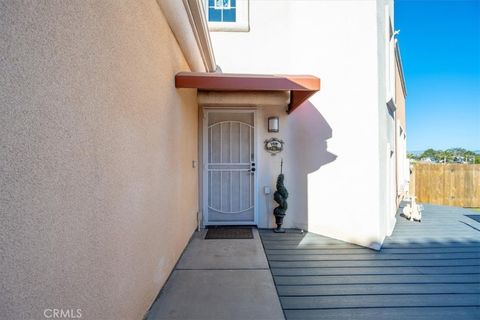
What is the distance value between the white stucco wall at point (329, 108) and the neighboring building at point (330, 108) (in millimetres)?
16

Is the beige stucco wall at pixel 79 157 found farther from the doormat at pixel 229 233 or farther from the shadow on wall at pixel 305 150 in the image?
the shadow on wall at pixel 305 150

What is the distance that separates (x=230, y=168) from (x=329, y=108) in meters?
2.28

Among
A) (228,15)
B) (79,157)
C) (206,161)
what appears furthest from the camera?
(228,15)

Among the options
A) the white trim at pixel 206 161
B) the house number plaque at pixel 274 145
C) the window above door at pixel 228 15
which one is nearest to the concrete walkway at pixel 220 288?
the white trim at pixel 206 161

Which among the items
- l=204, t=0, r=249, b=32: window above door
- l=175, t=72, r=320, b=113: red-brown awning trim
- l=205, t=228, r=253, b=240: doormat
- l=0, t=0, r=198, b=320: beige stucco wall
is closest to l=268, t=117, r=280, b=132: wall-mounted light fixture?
l=175, t=72, r=320, b=113: red-brown awning trim

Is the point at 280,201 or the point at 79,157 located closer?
the point at 79,157

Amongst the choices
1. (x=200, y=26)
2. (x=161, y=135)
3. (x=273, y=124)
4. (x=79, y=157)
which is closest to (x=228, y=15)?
(x=200, y=26)

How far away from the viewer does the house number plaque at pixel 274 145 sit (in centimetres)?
484

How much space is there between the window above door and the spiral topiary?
3.31 metres

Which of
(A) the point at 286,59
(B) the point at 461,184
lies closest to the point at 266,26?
(A) the point at 286,59

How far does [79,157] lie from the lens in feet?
3.90

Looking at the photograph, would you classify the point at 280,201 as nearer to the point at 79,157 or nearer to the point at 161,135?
the point at 161,135

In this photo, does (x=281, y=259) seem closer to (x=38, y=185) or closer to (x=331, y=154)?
(x=331, y=154)

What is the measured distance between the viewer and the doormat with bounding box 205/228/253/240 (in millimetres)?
4281
